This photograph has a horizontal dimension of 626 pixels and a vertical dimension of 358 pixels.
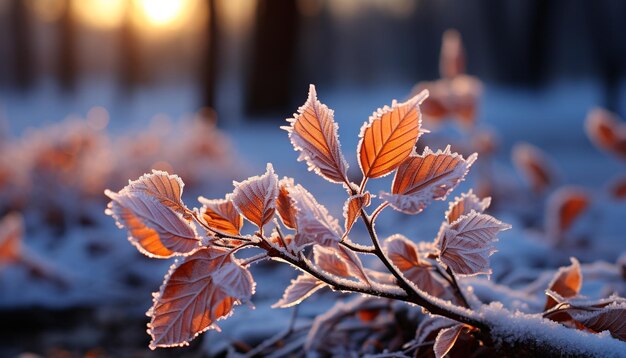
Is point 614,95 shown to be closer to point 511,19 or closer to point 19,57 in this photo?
point 511,19

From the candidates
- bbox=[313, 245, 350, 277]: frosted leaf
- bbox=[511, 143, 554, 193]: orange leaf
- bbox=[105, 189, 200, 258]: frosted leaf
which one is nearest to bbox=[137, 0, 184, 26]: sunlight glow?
bbox=[511, 143, 554, 193]: orange leaf

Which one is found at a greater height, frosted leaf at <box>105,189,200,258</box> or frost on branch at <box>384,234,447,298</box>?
frosted leaf at <box>105,189,200,258</box>

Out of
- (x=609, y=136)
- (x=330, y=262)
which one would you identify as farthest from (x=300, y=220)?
(x=609, y=136)

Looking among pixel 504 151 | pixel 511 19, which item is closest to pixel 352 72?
pixel 511 19

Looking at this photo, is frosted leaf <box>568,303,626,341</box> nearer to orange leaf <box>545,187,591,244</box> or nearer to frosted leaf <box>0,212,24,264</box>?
orange leaf <box>545,187,591,244</box>

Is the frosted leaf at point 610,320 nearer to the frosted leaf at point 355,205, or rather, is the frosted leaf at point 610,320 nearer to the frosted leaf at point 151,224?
the frosted leaf at point 355,205

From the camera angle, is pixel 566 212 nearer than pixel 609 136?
No

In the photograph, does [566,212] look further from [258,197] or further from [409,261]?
[258,197]

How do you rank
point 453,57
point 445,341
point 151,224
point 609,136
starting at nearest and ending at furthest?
point 151,224, point 445,341, point 609,136, point 453,57
